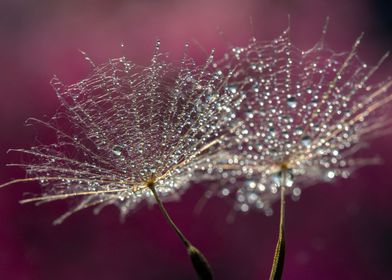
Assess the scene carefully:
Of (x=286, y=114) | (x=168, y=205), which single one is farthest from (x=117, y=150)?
(x=168, y=205)

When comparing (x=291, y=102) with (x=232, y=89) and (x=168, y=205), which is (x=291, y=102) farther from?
(x=168, y=205)

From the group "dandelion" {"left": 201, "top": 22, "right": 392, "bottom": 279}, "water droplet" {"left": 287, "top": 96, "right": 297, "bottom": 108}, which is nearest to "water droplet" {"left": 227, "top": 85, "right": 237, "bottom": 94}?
"dandelion" {"left": 201, "top": 22, "right": 392, "bottom": 279}

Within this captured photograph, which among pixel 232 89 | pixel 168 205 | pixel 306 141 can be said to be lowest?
pixel 306 141

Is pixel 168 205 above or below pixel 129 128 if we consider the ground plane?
above

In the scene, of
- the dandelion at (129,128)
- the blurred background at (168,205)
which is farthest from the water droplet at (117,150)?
the blurred background at (168,205)

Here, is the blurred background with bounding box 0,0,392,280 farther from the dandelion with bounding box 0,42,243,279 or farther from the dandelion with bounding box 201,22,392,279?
the dandelion with bounding box 0,42,243,279

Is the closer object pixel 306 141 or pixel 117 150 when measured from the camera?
pixel 117 150

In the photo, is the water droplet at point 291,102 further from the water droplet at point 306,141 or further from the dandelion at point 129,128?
the dandelion at point 129,128

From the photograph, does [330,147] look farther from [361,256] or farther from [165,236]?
[361,256]

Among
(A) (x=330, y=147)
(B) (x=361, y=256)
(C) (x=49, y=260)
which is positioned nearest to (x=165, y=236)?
(C) (x=49, y=260)
